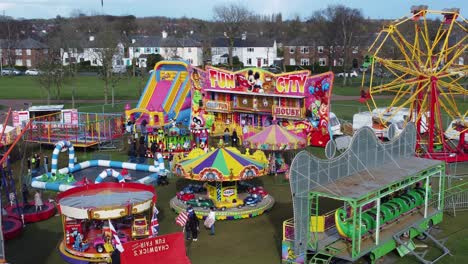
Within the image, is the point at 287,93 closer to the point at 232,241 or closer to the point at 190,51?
the point at 232,241

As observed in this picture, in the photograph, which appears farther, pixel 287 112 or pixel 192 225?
pixel 287 112

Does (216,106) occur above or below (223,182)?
above

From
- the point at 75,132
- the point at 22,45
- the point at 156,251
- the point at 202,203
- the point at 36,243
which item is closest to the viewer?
the point at 156,251

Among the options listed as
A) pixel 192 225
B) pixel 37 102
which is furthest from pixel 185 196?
pixel 37 102

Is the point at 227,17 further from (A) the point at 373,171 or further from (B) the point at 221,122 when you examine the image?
(A) the point at 373,171

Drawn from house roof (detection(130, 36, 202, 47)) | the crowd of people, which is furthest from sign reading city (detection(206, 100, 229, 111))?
house roof (detection(130, 36, 202, 47))

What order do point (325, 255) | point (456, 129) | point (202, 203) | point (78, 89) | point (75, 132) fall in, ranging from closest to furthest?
point (325, 255) → point (202, 203) → point (456, 129) → point (75, 132) → point (78, 89)

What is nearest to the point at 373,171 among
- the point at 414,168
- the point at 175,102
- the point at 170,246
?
the point at 414,168

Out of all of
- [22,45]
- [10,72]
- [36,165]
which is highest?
[22,45]
